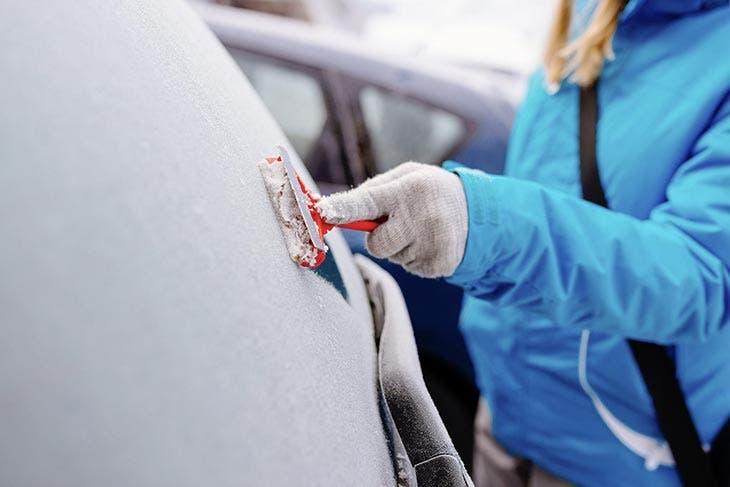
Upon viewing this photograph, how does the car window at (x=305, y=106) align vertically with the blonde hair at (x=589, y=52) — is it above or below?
below

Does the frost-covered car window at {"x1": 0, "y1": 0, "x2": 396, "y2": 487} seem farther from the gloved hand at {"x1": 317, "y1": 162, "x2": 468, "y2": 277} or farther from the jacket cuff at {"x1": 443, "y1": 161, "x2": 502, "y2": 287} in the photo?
the jacket cuff at {"x1": 443, "y1": 161, "x2": 502, "y2": 287}

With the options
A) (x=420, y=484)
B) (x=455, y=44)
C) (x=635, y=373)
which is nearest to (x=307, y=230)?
(x=420, y=484)

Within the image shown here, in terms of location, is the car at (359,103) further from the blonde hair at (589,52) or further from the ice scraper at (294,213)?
the ice scraper at (294,213)

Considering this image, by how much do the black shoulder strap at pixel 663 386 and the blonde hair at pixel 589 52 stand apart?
0.19 ft

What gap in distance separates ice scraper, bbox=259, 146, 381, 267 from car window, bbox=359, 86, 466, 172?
5.91 ft

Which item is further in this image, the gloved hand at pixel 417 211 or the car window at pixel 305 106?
the car window at pixel 305 106

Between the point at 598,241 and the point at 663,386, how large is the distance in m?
0.44

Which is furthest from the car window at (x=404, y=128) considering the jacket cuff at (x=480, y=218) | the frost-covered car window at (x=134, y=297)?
the frost-covered car window at (x=134, y=297)

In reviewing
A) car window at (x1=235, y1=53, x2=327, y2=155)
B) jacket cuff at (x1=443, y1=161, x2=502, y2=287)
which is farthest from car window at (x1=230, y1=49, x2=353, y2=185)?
jacket cuff at (x1=443, y1=161, x2=502, y2=287)

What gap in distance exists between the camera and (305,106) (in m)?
2.58

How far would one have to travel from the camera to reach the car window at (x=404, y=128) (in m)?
2.51

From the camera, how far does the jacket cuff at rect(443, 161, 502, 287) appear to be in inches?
36.1

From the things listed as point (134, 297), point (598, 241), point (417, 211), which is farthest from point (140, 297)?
point (598, 241)

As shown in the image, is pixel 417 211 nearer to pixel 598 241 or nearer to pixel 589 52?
pixel 598 241
